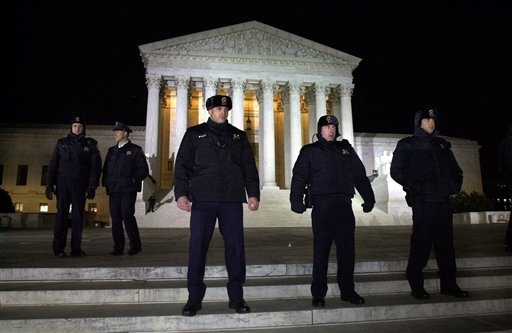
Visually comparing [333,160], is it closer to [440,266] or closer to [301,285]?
[301,285]

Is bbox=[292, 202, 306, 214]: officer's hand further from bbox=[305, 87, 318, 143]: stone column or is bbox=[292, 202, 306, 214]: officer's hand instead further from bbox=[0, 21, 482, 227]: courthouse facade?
bbox=[305, 87, 318, 143]: stone column

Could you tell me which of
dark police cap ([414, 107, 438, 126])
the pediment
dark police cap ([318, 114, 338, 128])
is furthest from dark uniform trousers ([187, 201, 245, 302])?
the pediment

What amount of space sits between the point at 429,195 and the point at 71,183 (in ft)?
20.4

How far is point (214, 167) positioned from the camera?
183 inches

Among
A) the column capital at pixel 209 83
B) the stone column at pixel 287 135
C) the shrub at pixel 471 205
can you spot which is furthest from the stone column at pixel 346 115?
the column capital at pixel 209 83

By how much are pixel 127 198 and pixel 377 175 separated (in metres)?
20.4

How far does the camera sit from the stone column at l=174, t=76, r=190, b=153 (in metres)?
31.3

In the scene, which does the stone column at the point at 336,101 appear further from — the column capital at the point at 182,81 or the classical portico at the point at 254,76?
the column capital at the point at 182,81

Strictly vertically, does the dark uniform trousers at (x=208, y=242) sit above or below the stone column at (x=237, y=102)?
below

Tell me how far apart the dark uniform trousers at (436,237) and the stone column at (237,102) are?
27.6 m

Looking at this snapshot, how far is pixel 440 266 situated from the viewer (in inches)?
201

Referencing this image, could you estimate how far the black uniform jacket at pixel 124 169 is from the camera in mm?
7309

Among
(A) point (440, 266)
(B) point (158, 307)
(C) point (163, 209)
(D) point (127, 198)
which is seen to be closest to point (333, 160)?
(A) point (440, 266)

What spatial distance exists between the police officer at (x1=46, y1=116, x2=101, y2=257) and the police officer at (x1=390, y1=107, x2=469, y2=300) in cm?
565
